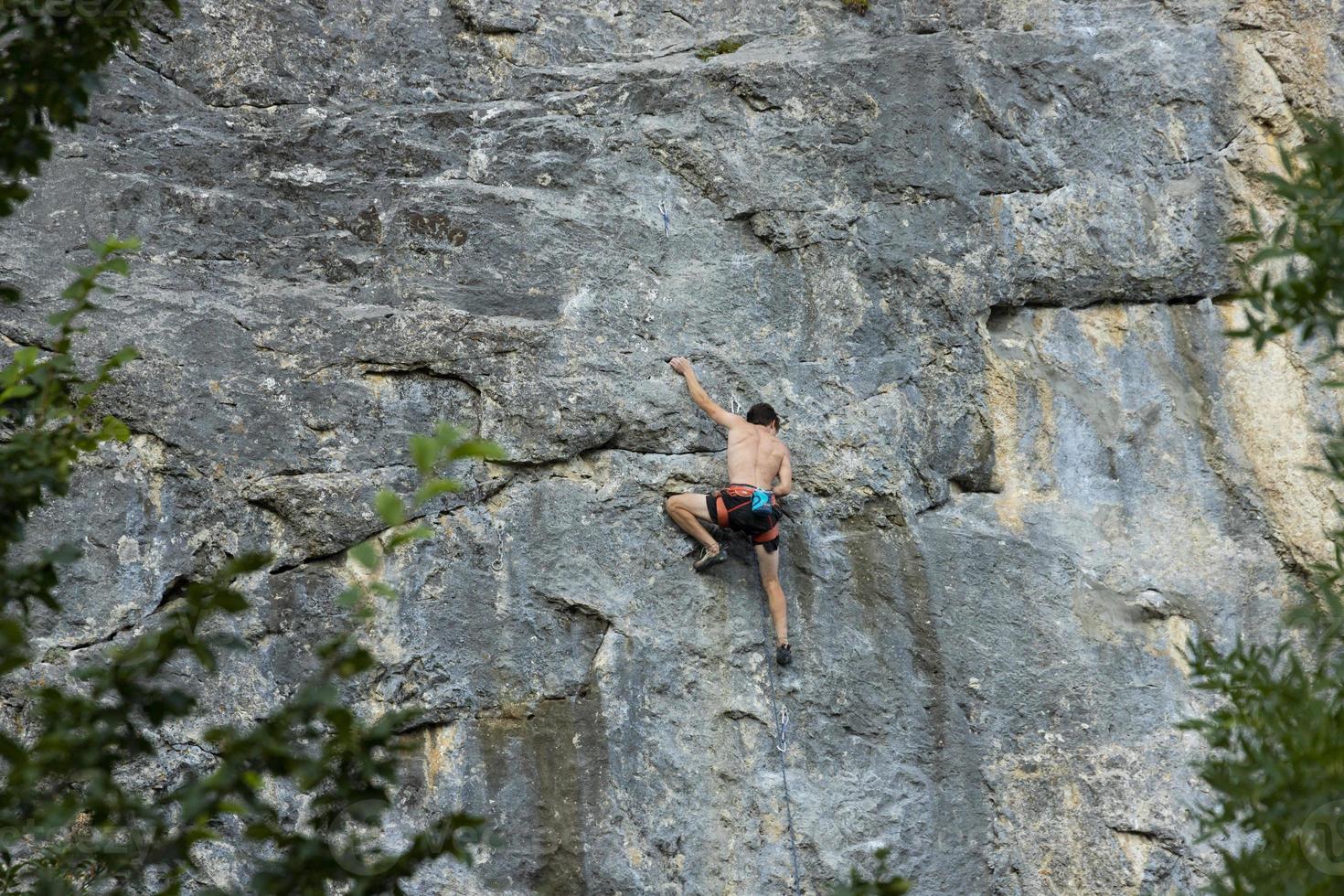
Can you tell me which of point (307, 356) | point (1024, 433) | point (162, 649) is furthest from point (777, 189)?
point (162, 649)

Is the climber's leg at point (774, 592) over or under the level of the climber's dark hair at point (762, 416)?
under

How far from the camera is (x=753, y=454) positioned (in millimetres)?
9039

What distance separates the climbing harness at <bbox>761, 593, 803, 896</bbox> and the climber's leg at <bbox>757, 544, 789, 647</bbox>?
78 mm

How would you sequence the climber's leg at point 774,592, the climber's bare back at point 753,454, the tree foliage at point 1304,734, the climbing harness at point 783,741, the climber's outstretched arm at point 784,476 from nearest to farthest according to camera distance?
the tree foliage at point 1304,734 < the climbing harness at point 783,741 < the climber's bare back at point 753,454 < the climber's leg at point 774,592 < the climber's outstretched arm at point 784,476

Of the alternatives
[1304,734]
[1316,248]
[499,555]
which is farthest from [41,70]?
[499,555]

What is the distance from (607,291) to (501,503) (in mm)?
1694

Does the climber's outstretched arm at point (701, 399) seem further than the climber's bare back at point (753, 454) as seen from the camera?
Yes

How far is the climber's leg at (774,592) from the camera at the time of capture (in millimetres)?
9055

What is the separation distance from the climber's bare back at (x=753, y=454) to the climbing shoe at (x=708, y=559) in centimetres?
49

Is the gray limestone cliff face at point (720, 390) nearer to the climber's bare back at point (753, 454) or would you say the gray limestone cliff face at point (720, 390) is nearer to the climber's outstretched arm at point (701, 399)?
the climber's outstretched arm at point (701, 399)

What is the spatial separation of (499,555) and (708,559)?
1.34 m

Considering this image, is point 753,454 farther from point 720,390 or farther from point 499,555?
point 499,555

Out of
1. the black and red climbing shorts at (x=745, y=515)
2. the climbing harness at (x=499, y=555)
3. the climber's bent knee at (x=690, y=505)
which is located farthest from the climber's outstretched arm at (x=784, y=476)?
the climbing harness at (x=499, y=555)

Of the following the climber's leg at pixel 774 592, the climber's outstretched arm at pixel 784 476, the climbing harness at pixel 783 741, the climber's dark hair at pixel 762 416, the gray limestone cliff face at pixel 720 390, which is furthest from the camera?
the climber's dark hair at pixel 762 416
